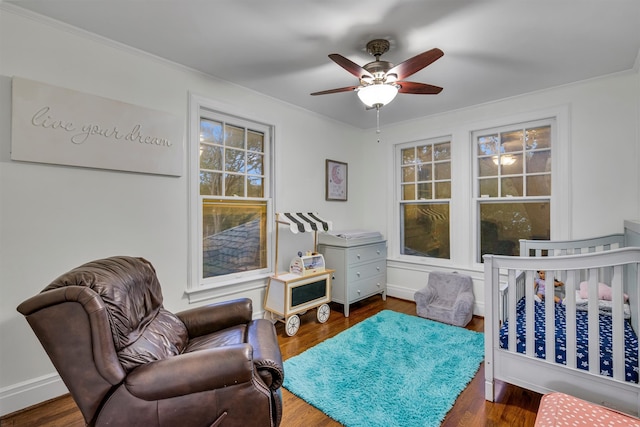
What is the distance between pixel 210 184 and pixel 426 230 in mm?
2875

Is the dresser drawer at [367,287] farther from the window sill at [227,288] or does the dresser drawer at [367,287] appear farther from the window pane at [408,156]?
the window pane at [408,156]

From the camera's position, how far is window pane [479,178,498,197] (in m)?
3.51

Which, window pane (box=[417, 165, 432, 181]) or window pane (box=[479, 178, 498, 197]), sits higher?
window pane (box=[417, 165, 432, 181])

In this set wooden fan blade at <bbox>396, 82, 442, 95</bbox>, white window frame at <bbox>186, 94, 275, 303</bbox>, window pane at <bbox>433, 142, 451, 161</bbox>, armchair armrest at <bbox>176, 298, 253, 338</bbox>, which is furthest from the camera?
window pane at <bbox>433, 142, 451, 161</bbox>

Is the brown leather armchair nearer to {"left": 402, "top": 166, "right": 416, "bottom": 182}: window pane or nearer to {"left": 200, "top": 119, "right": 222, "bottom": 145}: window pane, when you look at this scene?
{"left": 200, "top": 119, "right": 222, "bottom": 145}: window pane

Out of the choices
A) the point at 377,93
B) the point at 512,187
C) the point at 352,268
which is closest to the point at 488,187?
the point at 512,187

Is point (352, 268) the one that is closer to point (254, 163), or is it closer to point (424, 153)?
point (254, 163)

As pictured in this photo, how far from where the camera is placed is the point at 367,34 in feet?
6.86

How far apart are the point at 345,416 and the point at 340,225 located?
104 inches

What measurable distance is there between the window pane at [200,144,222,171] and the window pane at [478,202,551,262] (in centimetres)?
312

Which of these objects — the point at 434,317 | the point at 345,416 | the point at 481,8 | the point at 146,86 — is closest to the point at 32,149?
the point at 146,86

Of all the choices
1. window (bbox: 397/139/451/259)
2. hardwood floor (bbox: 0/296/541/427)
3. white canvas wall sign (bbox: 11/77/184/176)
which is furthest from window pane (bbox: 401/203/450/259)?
white canvas wall sign (bbox: 11/77/184/176)

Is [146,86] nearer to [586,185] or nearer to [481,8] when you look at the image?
[481,8]

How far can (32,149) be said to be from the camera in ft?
6.18
